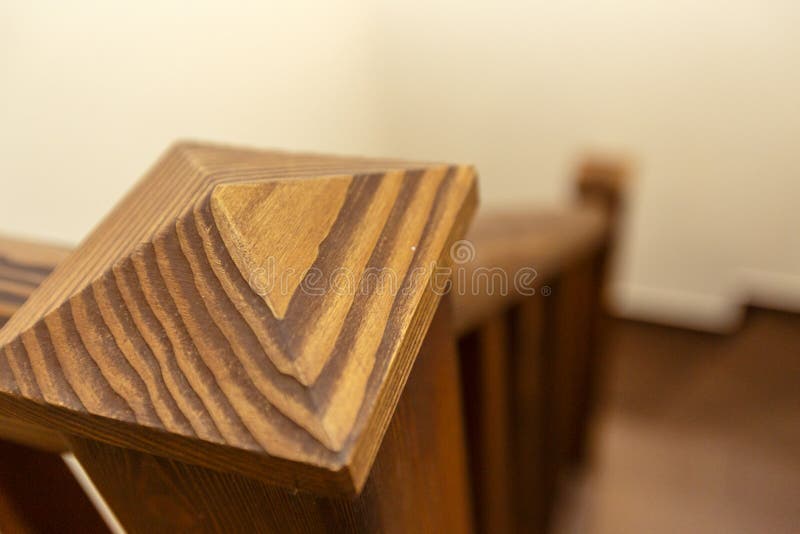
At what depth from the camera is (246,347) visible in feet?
0.88

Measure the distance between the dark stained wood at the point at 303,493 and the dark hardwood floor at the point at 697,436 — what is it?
1.22 meters

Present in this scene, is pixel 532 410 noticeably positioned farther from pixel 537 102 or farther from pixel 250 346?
pixel 537 102

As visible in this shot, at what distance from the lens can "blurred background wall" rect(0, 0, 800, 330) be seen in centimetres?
101

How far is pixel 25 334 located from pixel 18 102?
0.53 metres

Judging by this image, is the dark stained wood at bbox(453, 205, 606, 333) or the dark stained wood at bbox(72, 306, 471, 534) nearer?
the dark stained wood at bbox(72, 306, 471, 534)

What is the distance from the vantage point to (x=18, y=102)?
72cm

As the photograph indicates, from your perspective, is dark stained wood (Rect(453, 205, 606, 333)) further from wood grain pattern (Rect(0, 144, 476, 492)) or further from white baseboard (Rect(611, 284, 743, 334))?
white baseboard (Rect(611, 284, 743, 334))

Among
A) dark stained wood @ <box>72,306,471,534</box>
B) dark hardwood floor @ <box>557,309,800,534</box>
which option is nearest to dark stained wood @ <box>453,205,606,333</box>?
dark stained wood @ <box>72,306,471,534</box>

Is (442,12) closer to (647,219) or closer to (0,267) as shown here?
(647,219)

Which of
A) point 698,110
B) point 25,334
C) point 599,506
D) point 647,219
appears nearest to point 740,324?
point 647,219

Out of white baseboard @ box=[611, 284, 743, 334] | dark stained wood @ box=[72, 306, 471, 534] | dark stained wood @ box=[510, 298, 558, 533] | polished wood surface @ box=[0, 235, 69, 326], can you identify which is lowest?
white baseboard @ box=[611, 284, 743, 334]

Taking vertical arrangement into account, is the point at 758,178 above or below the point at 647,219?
above

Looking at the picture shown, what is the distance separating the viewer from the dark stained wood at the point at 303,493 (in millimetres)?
292

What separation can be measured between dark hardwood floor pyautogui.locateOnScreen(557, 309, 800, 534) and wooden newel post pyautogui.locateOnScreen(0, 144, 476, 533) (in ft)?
4.23
